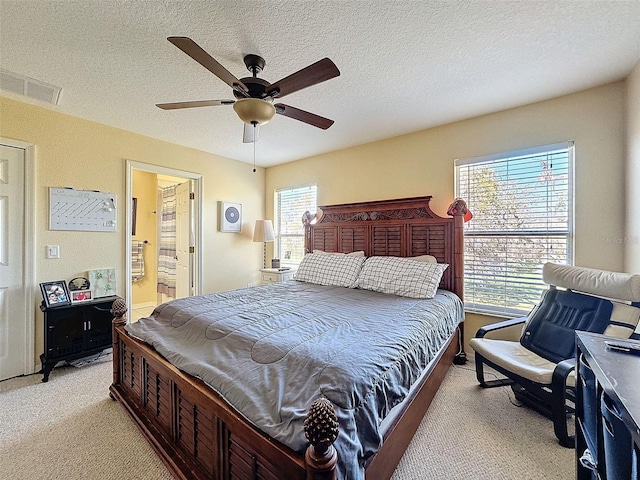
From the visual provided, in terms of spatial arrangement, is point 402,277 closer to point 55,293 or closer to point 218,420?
point 218,420

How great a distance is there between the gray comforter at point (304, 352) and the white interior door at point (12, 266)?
161 cm

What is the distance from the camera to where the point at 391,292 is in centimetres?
265

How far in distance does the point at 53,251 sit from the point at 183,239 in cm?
158

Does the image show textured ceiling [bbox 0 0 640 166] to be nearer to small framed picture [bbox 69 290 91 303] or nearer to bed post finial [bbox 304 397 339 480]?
small framed picture [bbox 69 290 91 303]

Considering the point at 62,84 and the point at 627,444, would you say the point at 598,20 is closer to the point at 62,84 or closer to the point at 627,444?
the point at 627,444

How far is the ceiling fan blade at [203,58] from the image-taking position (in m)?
1.30

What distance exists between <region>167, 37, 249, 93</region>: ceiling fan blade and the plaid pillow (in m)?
2.06

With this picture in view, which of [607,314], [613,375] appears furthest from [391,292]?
[613,375]

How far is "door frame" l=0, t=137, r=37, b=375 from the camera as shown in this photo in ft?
8.47

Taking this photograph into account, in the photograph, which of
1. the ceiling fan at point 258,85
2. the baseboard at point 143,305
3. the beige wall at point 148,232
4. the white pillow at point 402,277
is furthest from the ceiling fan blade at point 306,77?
the baseboard at point 143,305

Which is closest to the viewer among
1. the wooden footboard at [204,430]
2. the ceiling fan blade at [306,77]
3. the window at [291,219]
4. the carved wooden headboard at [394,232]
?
the wooden footboard at [204,430]

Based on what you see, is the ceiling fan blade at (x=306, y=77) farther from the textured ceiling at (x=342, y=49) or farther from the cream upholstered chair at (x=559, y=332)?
the cream upholstered chair at (x=559, y=332)

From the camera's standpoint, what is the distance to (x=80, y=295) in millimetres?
2832

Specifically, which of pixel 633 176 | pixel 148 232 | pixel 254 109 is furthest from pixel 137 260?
pixel 633 176
